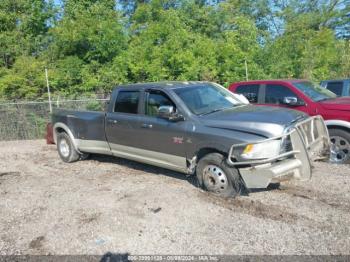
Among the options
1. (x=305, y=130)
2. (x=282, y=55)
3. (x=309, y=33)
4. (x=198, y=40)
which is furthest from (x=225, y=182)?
(x=309, y=33)

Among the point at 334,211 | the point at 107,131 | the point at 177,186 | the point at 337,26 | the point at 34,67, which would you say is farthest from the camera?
the point at 337,26

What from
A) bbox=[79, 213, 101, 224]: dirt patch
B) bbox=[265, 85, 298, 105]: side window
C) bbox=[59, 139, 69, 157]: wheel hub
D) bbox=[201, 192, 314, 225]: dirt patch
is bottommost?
bbox=[79, 213, 101, 224]: dirt patch

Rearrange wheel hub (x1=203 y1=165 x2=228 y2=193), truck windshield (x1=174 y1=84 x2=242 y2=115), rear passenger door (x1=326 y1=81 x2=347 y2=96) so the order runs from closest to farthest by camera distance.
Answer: wheel hub (x1=203 y1=165 x2=228 y2=193), truck windshield (x1=174 y1=84 x2=242 y2=115), rear passenger door (x1=326 y1=81 x2=347 y2=96)

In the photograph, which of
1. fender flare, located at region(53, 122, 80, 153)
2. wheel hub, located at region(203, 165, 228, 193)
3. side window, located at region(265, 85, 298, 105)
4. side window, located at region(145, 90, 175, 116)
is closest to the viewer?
wheel hub, located at region(203, 165, 228, 193)

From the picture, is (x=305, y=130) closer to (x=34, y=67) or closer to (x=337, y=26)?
(x=34, y=67)

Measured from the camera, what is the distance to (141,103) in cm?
673

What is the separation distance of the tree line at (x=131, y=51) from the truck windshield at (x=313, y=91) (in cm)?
692

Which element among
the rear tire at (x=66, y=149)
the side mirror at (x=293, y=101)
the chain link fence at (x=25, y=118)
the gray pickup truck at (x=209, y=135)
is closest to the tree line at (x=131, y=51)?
the chain link fence at (x=25, y=118)

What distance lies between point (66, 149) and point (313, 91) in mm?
5768

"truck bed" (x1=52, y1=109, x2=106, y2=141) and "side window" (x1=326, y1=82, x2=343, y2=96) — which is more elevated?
"side window" (x1=326, y1=82, x2=343, y2=96)

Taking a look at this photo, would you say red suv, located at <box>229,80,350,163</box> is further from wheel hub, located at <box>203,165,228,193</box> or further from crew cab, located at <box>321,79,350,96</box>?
wheel hub, located at <box>203,165,228,193</box>

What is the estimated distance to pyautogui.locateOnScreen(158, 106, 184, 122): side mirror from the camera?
19.4 feet

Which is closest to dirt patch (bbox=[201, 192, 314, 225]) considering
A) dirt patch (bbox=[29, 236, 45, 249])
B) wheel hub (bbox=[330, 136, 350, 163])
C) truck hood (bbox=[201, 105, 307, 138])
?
truck hood (bbox=[201, 105, 307, 138])

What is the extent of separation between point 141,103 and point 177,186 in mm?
1651
